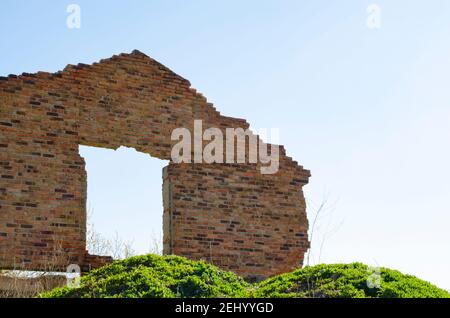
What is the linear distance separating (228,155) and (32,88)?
13.9 feet

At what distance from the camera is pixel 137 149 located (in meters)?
15.2

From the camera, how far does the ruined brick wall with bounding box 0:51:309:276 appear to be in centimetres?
1385

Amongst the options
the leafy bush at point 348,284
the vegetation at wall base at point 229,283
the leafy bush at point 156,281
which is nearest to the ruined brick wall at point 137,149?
the leafy bush at point 156,281

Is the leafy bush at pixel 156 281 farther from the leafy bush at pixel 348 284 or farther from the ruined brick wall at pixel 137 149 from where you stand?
the ruined brick wall at pixel 137 149

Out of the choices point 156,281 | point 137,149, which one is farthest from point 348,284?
point 137,149

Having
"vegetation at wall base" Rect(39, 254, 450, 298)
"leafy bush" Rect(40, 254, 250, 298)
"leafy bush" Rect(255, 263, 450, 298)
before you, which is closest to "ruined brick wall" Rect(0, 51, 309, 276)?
"leafy bush" Rect(40, 254, 250, 298)

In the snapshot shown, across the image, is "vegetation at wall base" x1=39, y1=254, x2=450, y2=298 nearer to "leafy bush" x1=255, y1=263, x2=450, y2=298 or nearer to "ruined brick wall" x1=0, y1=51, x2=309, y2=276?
"leafy bush" x1=255, y1=263, x2=450, y2=298

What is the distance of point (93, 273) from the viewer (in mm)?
10500

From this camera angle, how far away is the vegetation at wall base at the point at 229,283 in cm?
896

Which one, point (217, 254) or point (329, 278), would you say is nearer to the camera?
point (329, 278)

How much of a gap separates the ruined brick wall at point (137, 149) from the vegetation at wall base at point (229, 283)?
12.9 ft
